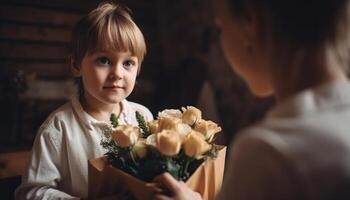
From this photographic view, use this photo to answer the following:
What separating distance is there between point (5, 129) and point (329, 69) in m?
2.50

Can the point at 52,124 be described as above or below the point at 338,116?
below

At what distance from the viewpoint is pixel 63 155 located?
40.6 inches

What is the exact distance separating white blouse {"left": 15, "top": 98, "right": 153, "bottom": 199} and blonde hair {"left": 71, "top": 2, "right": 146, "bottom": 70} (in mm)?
192

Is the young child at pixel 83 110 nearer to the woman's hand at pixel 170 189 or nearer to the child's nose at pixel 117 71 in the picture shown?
the child's nose at pixel 117 71

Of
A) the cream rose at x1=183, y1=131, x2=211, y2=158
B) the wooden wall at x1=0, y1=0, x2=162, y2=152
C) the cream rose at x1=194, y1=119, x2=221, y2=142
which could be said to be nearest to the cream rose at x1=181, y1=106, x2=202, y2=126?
the cream rose at x1=194, y1=119, x2=221, y2=142

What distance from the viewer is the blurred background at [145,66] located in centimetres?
246

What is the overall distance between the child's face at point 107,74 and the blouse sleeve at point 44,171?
19 cm

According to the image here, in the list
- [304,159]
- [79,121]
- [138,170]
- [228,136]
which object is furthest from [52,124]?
[228,136]

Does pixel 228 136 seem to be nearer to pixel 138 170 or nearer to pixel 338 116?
pixel 138 170

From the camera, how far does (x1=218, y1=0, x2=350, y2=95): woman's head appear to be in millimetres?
507

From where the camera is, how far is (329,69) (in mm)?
530

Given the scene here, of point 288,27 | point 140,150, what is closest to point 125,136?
point 140,150

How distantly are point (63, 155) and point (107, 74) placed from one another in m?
0.28

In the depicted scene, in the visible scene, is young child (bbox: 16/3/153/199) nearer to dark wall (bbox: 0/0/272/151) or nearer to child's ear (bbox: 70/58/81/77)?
child's ear (bbox: 70/58/81/77)
